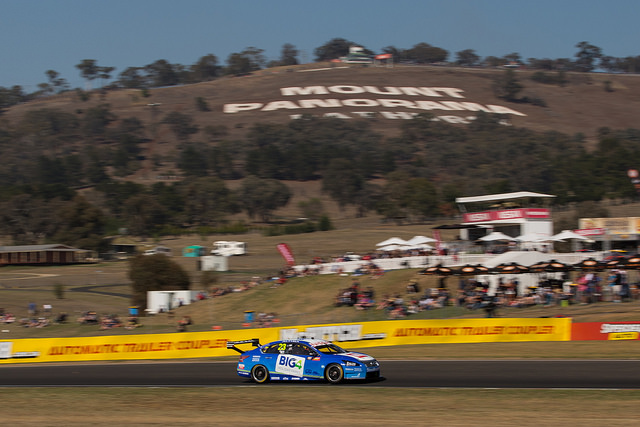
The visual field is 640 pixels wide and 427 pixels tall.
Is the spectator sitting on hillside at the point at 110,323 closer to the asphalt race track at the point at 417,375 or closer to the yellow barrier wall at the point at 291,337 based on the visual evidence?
the yellow barrier wall at the point at 291,337

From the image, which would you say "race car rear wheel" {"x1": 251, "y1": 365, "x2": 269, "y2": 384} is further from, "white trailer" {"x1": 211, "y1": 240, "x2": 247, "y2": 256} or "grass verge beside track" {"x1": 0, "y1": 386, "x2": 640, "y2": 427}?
"white trailer" {"x1": 211, "y1": 240, "x2": 247, "y2": 256}

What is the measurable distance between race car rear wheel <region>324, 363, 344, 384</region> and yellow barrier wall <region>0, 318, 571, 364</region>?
320 inches

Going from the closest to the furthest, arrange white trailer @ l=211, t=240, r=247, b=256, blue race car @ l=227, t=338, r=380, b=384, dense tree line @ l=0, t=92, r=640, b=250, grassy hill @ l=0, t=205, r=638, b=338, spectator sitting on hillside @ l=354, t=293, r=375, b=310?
blue race car @ l=227, t=338, r=380, b=384 → grassy hill @ l=0, t=205, r=638, b=338 → spectator sitting on hillside @ l=354, t=293, r=375, b=310 → white trailer @ l=211, t=240, r=247, b=256 → dense tree line @ l=0, t=92, r=640, b=250

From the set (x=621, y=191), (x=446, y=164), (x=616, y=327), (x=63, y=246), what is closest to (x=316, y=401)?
(x=616, y=327)

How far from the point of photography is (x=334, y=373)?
17719 mm

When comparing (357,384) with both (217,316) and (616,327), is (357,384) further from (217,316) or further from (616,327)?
(217,316)

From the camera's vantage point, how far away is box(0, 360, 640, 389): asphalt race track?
57.3ft

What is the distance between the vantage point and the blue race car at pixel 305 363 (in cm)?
1766

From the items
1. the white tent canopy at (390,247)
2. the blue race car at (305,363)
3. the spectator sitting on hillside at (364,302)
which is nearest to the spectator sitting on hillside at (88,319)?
the spectator sitting on hillside at (364,302)

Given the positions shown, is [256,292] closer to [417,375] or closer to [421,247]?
[421,247]

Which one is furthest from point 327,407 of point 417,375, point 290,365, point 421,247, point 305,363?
point 421,247

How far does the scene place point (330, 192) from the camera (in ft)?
429

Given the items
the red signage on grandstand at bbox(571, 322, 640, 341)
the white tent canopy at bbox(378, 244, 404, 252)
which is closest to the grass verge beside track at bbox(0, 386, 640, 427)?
the red signage on grandstand at bbox(571, 322, 640, 341)

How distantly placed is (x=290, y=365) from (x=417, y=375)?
12.1 feet
